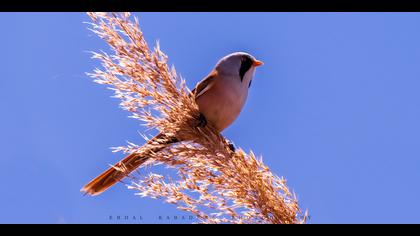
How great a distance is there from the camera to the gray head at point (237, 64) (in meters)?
3.27

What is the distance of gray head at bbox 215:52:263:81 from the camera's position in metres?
3.27

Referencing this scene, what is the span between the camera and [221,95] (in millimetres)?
3045

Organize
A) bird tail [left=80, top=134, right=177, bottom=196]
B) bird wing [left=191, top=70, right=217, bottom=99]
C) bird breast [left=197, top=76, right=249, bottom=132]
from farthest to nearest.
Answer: bird wing [left=191, top=70, right=217, bottom=99] < bird breast [left=197, top=76, right=249, bottom=132] < bird tail [left=80, top=134, right=177, bottom=196]

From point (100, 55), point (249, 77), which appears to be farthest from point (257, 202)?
point (249, 77)

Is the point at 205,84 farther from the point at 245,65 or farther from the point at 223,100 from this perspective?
the point at 245,65

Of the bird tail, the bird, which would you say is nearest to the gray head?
the bird

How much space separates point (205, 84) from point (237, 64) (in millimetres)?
288

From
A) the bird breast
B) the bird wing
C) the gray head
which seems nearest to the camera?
the bird breast

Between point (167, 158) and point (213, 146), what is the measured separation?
0.20m

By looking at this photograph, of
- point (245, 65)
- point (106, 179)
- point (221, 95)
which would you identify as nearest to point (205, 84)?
point (221, 95)

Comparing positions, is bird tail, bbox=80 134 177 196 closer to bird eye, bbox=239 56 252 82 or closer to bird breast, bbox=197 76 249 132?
bird breast, bbox=197 76 249 132
